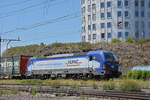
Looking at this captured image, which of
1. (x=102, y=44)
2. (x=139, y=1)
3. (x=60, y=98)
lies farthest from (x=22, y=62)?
(x=139, y=1)

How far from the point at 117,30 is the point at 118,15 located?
4154 millimetres

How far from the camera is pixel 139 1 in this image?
2800 inches

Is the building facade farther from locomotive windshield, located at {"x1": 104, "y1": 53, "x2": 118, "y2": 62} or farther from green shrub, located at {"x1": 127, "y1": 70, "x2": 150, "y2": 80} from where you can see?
locomotive windshield, located at {"x1": 104, "y1": 53, "x2": 118, "y2": 62}

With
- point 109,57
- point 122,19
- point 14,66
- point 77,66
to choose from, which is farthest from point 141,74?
point 122,19

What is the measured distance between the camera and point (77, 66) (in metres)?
31.7

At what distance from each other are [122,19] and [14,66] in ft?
127

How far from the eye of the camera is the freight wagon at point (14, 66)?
4069cm

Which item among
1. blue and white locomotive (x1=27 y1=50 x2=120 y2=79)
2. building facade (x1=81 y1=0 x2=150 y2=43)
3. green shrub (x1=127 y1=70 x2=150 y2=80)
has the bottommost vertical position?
green shrub (x1=127 y1=70 x2=150 y2=80)

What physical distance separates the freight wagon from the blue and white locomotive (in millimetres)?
1916

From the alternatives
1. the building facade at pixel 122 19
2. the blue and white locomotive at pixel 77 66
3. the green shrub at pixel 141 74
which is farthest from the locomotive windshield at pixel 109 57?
the building facade at pixel 122 19

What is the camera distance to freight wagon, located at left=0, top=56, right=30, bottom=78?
40.7 meters

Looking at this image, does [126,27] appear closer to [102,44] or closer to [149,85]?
[102,44]

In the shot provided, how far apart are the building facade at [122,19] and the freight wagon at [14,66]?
34329 mm

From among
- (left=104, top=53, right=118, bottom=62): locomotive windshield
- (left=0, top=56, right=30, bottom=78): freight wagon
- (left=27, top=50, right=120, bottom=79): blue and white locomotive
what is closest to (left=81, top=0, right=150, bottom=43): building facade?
(left=0, top=56, right=30, bottom=78): freight wagon
